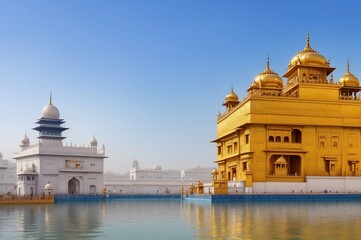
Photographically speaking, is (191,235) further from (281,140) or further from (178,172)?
(178,172)

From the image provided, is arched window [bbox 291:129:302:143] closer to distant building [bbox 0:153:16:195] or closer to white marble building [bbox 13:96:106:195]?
white marble building [bbox 13:96:106:195]

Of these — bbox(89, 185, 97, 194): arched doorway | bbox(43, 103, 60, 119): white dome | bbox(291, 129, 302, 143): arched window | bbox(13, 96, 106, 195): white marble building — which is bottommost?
bbox(89, 185, 97, 194): arched doorway

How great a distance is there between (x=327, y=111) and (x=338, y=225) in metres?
27.3

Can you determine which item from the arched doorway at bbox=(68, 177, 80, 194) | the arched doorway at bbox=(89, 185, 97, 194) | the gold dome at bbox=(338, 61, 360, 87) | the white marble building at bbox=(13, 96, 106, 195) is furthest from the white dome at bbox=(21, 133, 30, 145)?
the gold dome at bbox=(338, 61, 360, 87)

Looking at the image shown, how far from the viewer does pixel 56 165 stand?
167 feet

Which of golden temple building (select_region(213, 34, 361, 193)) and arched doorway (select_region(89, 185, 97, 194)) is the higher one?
golden temple building (select_region(213, 34, 361, 193))

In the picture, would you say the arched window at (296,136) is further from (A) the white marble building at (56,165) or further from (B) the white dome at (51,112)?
(B) the white dome at (51,112)

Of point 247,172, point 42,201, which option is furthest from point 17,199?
point 247,172

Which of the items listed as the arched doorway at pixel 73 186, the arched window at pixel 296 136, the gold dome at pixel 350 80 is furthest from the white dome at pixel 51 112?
the gold dome at pixel 350 80

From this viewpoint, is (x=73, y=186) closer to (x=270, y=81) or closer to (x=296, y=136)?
(x=270, y=81)

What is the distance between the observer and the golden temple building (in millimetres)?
39656

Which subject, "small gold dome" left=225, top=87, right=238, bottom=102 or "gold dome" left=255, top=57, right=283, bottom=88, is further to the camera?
"small gold dome" left=225, top=87, right=238, bottom=102

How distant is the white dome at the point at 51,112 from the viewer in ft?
186

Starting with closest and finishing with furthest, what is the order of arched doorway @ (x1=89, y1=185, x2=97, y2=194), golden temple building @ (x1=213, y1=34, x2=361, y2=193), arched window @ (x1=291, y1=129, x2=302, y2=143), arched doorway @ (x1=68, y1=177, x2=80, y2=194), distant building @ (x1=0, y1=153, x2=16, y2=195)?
1. golden temple building @ (x1=213, y1=34, x2=361, y2=193)
2. arched window @ (x1=291, y1=129, x2=302, y2=143)
3. arched doorway @ (x1=68, y1=177, x2=80, y2=194)
4. arched doorway @ (x1=89, y1=185, x2=97, y2=194)
5. distant building @ (x1=0, y1=153, x2=16, y2=195)
